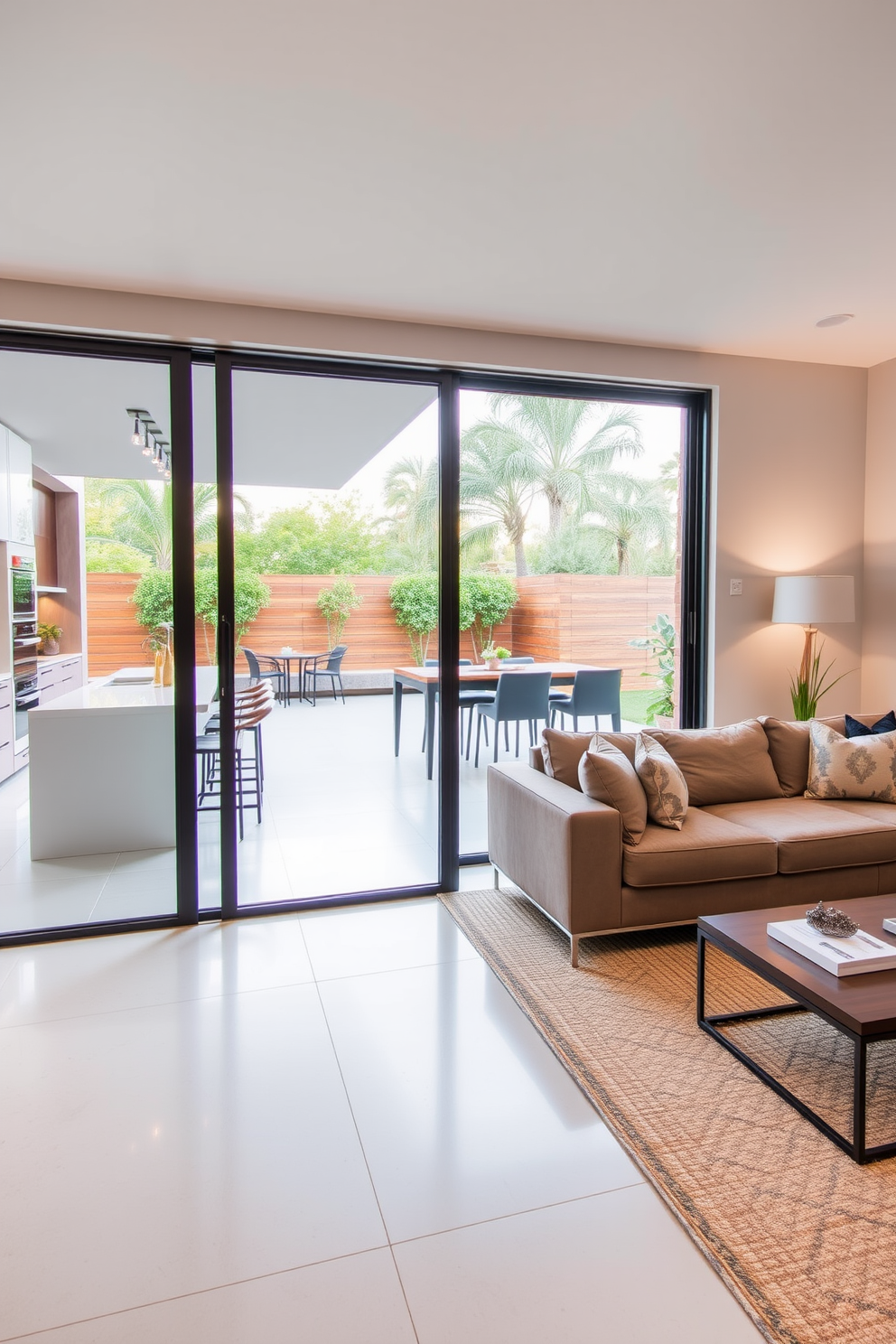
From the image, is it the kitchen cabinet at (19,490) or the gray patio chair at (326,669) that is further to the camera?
the kitchen cabinet at (19,490)

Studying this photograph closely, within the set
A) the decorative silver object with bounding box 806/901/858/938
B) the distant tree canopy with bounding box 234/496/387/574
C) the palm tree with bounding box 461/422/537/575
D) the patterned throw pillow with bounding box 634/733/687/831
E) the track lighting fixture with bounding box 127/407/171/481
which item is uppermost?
the track lighting fixture with bounding box 127/407/171/481

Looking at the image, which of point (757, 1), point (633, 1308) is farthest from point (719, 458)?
point (633, 1308)

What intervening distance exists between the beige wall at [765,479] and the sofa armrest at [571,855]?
1.57 meters

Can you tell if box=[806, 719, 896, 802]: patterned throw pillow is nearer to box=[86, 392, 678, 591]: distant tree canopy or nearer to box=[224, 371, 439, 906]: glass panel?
box=[86, 392, 678, 591]: distant tree canopy

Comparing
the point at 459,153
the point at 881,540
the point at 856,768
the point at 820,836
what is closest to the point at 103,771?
the point at 459,153

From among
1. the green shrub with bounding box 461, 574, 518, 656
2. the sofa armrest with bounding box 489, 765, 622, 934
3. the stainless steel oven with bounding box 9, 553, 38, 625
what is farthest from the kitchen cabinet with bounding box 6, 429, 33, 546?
the sofa armrest with bounding box 489, 765, 622, 934

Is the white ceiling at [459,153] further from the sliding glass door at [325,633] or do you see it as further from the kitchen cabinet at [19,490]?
the kitchen cabinet at [19,490]

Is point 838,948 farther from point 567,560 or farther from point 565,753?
point 567,560

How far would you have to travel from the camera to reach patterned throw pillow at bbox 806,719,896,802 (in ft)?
11.9

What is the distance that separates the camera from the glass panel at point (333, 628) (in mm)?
3674

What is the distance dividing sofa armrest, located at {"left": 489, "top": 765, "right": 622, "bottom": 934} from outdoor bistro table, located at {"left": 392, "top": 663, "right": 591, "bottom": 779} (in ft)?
2.56

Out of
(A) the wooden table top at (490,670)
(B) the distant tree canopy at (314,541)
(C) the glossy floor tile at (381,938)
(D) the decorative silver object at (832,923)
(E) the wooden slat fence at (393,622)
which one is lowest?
(C) the glossy floor tile at (381,938)

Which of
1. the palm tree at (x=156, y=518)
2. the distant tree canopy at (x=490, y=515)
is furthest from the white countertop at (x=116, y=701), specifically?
the palm tree at (x=156, y=518)

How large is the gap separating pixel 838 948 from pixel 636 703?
7.59 feet
